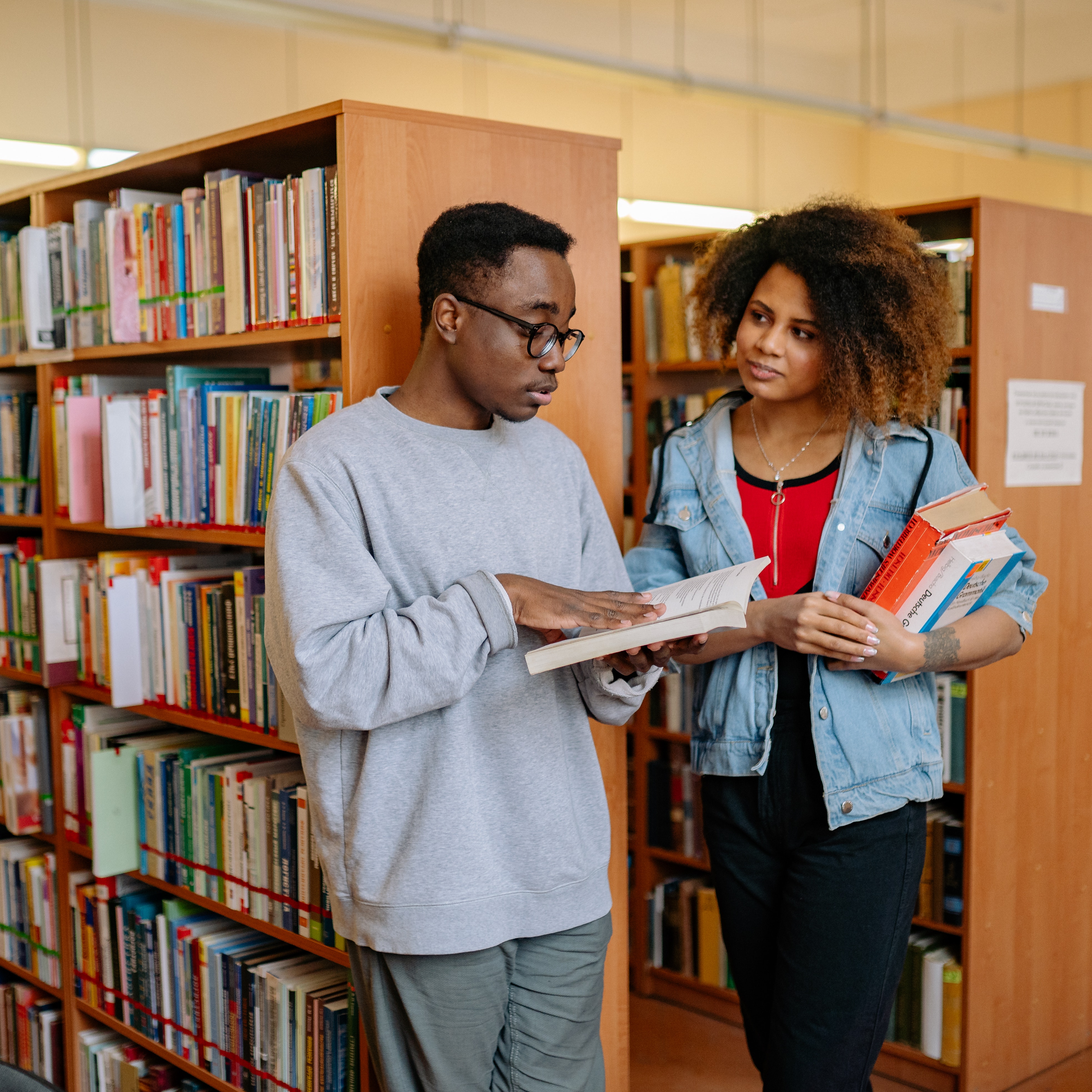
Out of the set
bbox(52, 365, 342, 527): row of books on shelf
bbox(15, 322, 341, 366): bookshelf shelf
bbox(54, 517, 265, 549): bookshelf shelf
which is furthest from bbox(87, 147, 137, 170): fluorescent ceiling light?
bbox(54, 517, 265, 549): bookshelf shelf

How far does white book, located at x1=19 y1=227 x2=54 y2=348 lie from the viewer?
258cm

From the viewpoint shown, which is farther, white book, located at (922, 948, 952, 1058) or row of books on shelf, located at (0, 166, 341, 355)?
white book, located at (922, 948, 952, 1058)

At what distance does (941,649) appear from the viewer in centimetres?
178

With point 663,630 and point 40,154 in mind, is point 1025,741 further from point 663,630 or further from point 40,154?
point 40,154

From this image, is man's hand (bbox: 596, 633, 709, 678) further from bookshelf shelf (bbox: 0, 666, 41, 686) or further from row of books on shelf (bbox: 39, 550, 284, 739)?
bookshelf shelf (bbox: 0, 666, 41, 686)

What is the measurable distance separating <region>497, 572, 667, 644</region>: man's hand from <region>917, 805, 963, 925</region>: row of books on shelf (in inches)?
64.7

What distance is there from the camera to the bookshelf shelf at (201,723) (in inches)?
84.1

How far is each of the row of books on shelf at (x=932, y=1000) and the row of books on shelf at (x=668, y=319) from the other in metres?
1.74

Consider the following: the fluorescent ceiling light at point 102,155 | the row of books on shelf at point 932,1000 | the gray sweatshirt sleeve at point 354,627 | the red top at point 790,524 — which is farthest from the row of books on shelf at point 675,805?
the fluorescent ceiling light at point 102,155

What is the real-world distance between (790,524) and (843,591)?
141 mm

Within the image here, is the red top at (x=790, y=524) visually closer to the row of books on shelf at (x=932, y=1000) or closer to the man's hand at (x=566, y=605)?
the man's hand at (x=566, y=605)

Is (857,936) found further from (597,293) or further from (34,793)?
A: (34,793)

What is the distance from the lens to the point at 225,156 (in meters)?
2.12

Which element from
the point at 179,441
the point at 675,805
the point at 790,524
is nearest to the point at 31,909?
the point at 179,441
